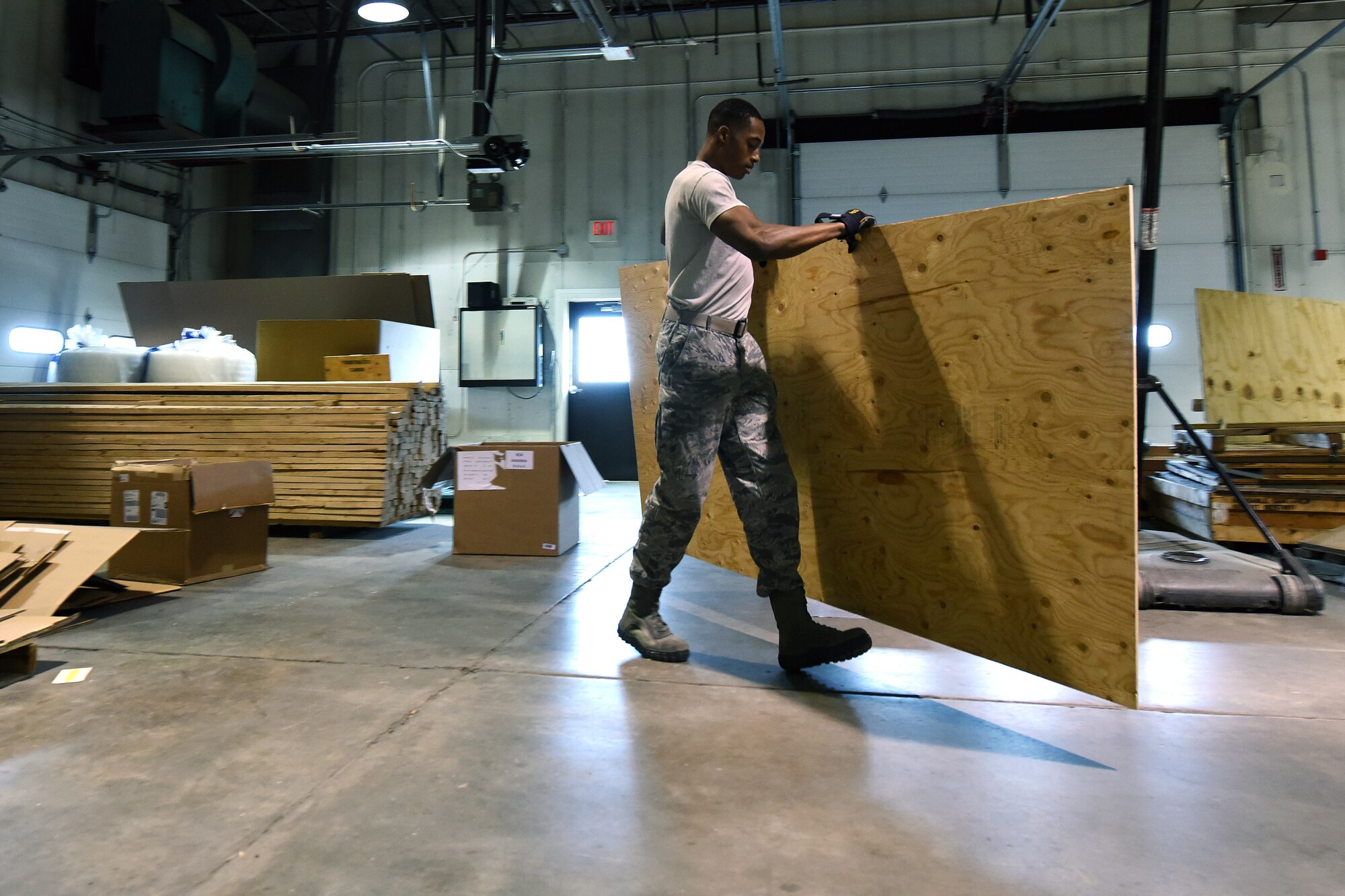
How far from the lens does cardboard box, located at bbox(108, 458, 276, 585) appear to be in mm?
3732

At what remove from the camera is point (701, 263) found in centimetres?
244

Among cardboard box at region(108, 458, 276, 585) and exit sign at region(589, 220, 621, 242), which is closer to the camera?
cardboard box at region(108, 458, 276, 585)

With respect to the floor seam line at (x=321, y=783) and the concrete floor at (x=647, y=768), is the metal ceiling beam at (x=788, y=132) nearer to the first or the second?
the concrete floor at (x=647, y=768)

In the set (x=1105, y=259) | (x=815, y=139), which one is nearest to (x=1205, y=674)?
(x=1105, y=259)

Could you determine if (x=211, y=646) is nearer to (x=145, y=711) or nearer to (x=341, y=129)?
(x=145, y=711)

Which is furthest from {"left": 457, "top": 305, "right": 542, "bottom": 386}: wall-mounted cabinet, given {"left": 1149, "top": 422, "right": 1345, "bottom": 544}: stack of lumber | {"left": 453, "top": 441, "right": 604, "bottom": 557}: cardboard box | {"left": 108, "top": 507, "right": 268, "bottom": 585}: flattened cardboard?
{"left": 1149, "top": 422, "right": 1345, "bottom": 544}: stack of lumber

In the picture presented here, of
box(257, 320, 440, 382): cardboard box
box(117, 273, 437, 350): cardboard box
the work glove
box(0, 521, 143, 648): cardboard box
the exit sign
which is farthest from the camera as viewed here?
the exit sign

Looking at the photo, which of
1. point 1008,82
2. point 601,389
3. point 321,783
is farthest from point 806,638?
point 1008,82

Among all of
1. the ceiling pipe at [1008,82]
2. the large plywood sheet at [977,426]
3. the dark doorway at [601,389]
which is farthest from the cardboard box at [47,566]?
the ceiling pipe at [1008,82]

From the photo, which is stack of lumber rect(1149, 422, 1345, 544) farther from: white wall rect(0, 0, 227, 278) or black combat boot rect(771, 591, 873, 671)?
white wall rect(0, 0, 227, 278)

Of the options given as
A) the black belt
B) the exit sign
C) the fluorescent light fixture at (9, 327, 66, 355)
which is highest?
the exit sign

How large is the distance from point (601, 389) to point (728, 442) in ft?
24.5

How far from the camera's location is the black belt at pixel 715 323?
2.40 meters

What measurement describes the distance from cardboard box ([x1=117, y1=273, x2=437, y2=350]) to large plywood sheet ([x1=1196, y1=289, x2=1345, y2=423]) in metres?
6.19
